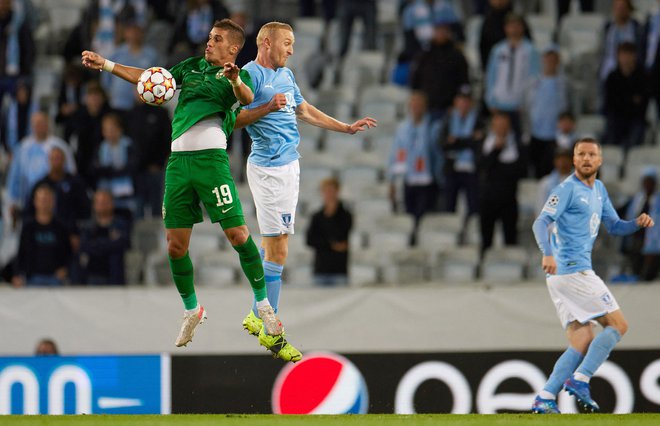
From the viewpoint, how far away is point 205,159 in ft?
29.7

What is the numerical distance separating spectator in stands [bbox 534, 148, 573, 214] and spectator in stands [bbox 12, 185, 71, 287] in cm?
512

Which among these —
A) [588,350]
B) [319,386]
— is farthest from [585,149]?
[319,386]

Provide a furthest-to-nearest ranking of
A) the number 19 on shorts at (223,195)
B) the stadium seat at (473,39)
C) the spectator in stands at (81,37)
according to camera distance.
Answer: the spectator in stands at (81,37), the stadium seat at (473,39), the number 19 on shorts at (223,195)

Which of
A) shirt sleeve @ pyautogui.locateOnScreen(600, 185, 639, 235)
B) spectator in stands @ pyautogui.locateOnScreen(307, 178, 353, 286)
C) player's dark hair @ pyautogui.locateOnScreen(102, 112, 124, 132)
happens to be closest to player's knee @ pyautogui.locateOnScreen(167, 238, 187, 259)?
shirt sleeve @ pyautogui.locateOnScreen(600, 185, 639, 235)

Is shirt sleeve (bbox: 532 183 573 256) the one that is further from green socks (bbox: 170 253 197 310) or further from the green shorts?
green socks (bbox: 170 253 197 310)

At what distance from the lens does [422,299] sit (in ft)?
40.8

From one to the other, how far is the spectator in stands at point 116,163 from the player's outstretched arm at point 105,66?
6406mm

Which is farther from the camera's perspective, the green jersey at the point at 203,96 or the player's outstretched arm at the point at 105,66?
the green jersey at the point at 203,96

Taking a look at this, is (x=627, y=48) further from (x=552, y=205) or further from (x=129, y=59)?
(x=129, y=59)

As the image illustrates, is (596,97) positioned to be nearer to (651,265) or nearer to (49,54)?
(651,265)

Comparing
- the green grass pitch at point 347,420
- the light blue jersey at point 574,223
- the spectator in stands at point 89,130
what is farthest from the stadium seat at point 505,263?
the spectator in stands at point 89,130

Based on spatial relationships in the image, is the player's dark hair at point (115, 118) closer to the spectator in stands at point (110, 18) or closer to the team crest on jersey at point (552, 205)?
the spectator in stands at point (110, 18)

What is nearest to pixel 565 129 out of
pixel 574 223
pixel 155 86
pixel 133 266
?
pixel 574 223

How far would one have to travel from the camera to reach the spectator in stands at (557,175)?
45.0ft
